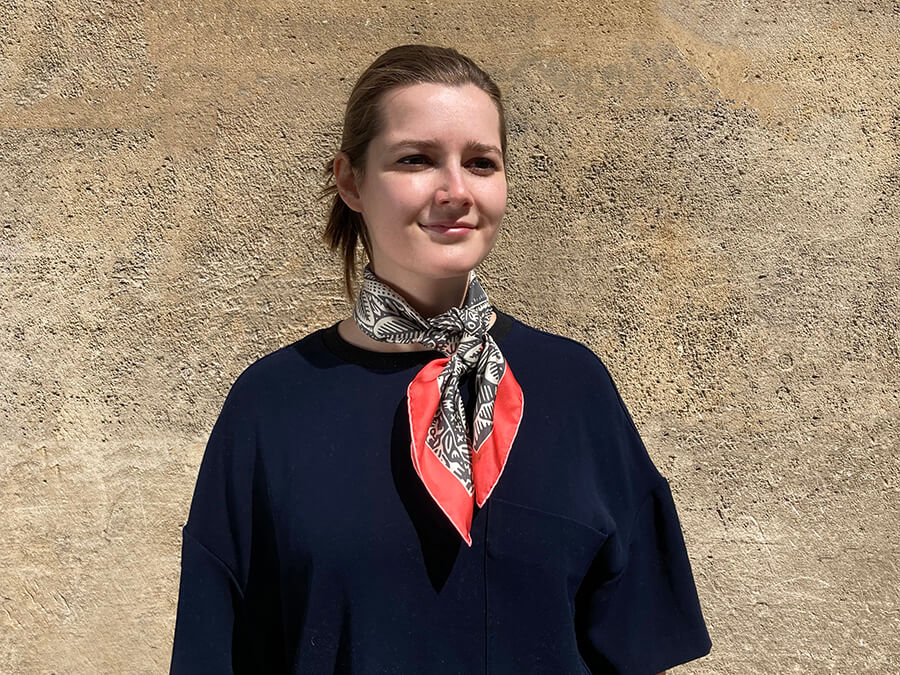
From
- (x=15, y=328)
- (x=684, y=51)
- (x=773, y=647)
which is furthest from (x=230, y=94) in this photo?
(x=773, y=647)

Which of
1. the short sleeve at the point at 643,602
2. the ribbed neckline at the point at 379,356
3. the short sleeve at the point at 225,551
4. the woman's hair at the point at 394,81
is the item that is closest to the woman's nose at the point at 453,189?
the woman's hair at the point at 394,81

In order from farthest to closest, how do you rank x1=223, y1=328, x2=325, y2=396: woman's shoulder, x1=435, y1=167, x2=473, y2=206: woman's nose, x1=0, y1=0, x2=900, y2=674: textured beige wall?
x1=0, y1=0, x2=900, y2=674: textured beige wall → x1=223, y1=328, x2=325, y2=396: woman's shoulder → x1=435, y1=167, x2=473, y2=206: woman's nose

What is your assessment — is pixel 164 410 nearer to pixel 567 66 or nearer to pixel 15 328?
pixel 15 328

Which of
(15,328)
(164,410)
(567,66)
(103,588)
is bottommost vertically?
(103,588)

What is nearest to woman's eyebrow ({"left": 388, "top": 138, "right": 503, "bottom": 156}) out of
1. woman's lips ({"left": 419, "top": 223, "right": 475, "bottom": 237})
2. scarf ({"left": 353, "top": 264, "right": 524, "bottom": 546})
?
woman's lips ({"left": 419, "top": 223, "right": 475, "bottom": 237})

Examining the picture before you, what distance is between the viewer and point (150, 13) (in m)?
2.27

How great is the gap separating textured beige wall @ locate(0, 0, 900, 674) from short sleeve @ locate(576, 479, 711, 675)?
0.92 metres

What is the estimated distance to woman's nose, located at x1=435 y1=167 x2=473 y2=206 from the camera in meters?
1.19

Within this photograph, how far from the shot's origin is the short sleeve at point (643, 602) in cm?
137

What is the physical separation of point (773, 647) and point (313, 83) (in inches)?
78.5

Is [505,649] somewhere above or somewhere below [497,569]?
below

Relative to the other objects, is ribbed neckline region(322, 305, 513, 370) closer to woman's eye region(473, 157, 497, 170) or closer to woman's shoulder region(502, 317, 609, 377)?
woman's shoulder region(502, 317, 609, 377)

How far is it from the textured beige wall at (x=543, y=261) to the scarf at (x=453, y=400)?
1.07 meters

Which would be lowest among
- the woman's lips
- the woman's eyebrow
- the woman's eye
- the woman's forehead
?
the woman's lips
